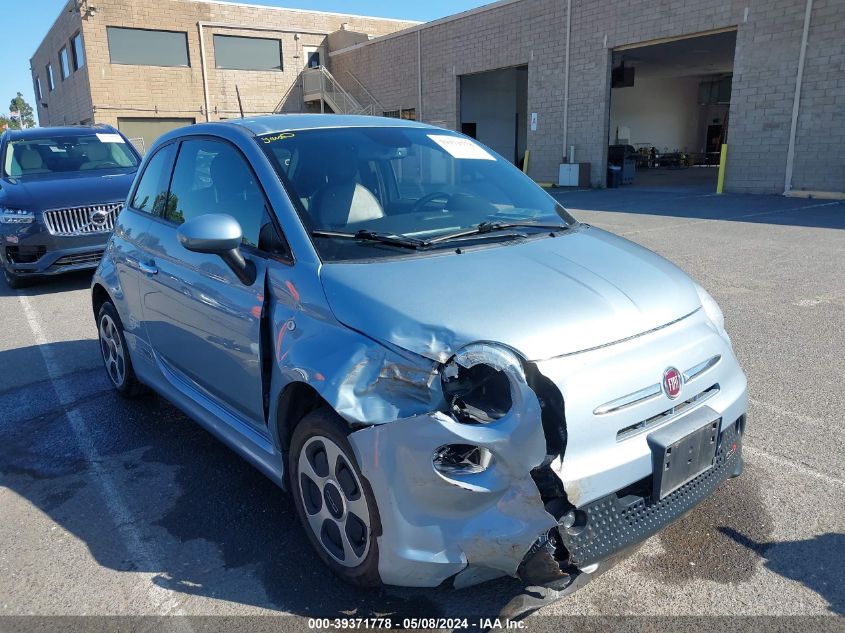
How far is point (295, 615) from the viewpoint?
2455 millimetres

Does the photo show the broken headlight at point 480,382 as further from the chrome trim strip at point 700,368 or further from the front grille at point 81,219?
the front grille at point 81,219

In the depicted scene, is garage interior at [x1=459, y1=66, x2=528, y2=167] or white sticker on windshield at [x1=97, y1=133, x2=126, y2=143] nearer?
white sticker on windshield at [x1=97, y1=133, x2=126, y2=143]

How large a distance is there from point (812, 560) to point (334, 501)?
1.95m

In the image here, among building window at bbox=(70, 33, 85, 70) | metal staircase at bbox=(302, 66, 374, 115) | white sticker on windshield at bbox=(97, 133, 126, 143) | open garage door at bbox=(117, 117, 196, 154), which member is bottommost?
white sticker on windshield at bbox=(97, 133, 126, 143)

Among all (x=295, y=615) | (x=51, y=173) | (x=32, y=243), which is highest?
(x=51, y=173)

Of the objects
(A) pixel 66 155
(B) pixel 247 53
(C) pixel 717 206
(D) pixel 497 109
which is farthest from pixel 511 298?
(B) pixel 247 53

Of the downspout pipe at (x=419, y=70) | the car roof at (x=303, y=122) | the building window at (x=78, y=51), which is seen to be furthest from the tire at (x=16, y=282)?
the building window at (x=78, y=51)

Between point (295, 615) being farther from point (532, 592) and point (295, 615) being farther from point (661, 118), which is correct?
point (661, 118)

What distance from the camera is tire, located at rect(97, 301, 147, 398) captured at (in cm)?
445

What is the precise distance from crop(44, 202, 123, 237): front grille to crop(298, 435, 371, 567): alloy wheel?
6.76 m

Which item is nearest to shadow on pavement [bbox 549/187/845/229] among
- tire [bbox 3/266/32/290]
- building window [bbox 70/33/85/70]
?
tire [bbox 3/266/32/290]

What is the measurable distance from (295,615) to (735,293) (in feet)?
19.9

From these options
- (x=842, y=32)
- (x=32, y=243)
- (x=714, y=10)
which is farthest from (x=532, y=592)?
(x=714, y=10)

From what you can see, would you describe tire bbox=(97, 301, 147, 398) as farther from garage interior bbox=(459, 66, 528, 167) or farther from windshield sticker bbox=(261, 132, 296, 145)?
garage interior bbox=(459, 66, 528, 167)
